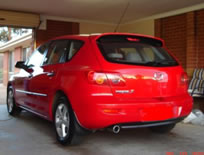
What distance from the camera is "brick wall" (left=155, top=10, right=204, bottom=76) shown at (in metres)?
8.65

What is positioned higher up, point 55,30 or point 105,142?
point 55,30

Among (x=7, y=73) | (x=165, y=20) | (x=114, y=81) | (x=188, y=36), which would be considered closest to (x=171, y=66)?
(x=114, y=81)

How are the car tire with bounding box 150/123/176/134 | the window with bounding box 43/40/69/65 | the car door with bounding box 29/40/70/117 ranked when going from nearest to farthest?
1. the car door with bounding box 29/40/70/117
2. the window with bounding box 43/40/69/65
3. the car tire with bounding box 150/123/176/134

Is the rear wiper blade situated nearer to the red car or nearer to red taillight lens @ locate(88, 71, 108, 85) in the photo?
the red car

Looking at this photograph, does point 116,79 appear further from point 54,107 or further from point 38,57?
point 38,57

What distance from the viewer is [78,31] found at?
11.2 metres

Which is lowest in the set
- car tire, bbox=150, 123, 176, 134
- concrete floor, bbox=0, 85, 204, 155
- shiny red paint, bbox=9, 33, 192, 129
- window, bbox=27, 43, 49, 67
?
concrete floor, bbox=0, 85, 204, 155

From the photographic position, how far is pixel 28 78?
5191mm

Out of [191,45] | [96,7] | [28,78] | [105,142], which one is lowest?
[105,142]

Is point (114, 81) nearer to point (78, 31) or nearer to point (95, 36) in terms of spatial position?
point (95, 36)

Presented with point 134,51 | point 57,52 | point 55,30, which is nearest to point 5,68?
point 55,30

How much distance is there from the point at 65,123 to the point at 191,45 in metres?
6.08

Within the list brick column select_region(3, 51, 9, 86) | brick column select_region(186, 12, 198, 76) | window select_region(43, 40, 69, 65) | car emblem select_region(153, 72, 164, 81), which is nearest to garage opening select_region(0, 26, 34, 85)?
brick column select_region(3, 51, 9, 86)

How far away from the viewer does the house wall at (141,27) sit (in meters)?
10.5
